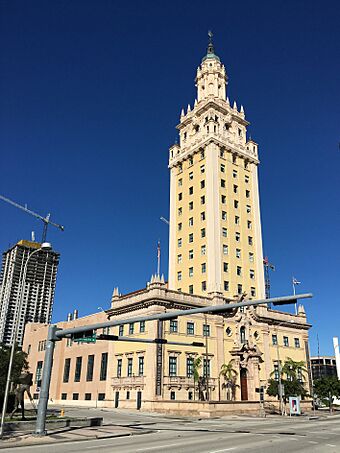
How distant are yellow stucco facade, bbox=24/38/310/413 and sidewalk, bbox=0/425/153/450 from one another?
23.7 meters

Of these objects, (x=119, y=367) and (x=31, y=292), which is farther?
(x=31, y=292)

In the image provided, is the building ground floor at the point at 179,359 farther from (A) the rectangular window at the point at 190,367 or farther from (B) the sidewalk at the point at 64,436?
(B) the sidewalk at the point at 64,436

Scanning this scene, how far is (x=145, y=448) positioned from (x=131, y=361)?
39533 millimetres

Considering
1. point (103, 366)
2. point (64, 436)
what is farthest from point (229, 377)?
point (64, 436)

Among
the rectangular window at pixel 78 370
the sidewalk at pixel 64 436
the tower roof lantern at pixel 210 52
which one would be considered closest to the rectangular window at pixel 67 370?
the rectangular window at pixel 78 370

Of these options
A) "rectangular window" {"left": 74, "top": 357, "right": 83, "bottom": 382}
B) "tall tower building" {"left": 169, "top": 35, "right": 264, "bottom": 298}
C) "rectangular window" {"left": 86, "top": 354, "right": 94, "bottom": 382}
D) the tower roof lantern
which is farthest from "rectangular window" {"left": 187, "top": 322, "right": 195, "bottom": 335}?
the tower roof lantern

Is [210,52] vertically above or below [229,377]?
above

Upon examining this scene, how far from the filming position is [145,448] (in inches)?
752

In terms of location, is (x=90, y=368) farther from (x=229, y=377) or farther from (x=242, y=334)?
(x=242, y=334)

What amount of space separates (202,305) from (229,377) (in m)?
10.6

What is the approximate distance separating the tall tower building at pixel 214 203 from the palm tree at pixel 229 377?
37.6 ft

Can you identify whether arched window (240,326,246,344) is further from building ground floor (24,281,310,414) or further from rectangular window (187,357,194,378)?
rectangular window (187,357,194,378)

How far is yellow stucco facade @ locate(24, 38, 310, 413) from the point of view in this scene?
56.1m

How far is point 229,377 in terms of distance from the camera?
5853cm
